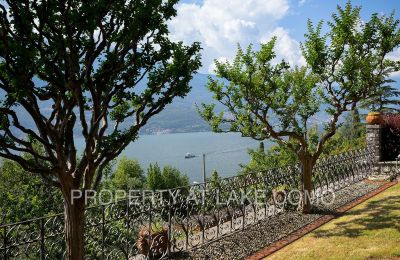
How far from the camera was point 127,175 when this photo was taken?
4388 cm

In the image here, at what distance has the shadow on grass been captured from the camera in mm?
9531

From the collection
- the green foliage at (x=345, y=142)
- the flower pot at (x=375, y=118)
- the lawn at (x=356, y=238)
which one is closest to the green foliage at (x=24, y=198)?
the lawn at (x=356, y=238)

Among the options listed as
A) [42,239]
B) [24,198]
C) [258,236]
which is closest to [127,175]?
[24,198]

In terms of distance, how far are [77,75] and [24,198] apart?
18.9 meters

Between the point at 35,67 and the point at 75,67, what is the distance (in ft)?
2.16

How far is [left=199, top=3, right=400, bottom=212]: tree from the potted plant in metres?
4.06

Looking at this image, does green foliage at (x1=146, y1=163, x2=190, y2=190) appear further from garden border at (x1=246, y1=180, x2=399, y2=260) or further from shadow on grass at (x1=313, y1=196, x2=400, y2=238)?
shadow on grass at (x1=313, y1=196, x2=400, y2=238)

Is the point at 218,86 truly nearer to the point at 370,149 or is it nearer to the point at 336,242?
the point at 336,242

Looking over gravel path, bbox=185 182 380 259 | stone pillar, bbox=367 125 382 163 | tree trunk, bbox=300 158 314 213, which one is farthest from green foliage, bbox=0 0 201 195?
stone pillar, bbox=367 125 382 163


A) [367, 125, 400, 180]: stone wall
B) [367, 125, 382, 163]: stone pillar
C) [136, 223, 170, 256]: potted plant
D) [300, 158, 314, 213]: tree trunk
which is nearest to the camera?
[136, 223, 170, 256]: potted plant

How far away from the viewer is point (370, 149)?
18.0 m

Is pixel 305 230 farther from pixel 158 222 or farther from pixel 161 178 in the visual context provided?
pixel 161 178

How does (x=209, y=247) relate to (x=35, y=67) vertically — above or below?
below

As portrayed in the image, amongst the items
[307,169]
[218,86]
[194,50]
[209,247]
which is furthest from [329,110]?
[194,50]
